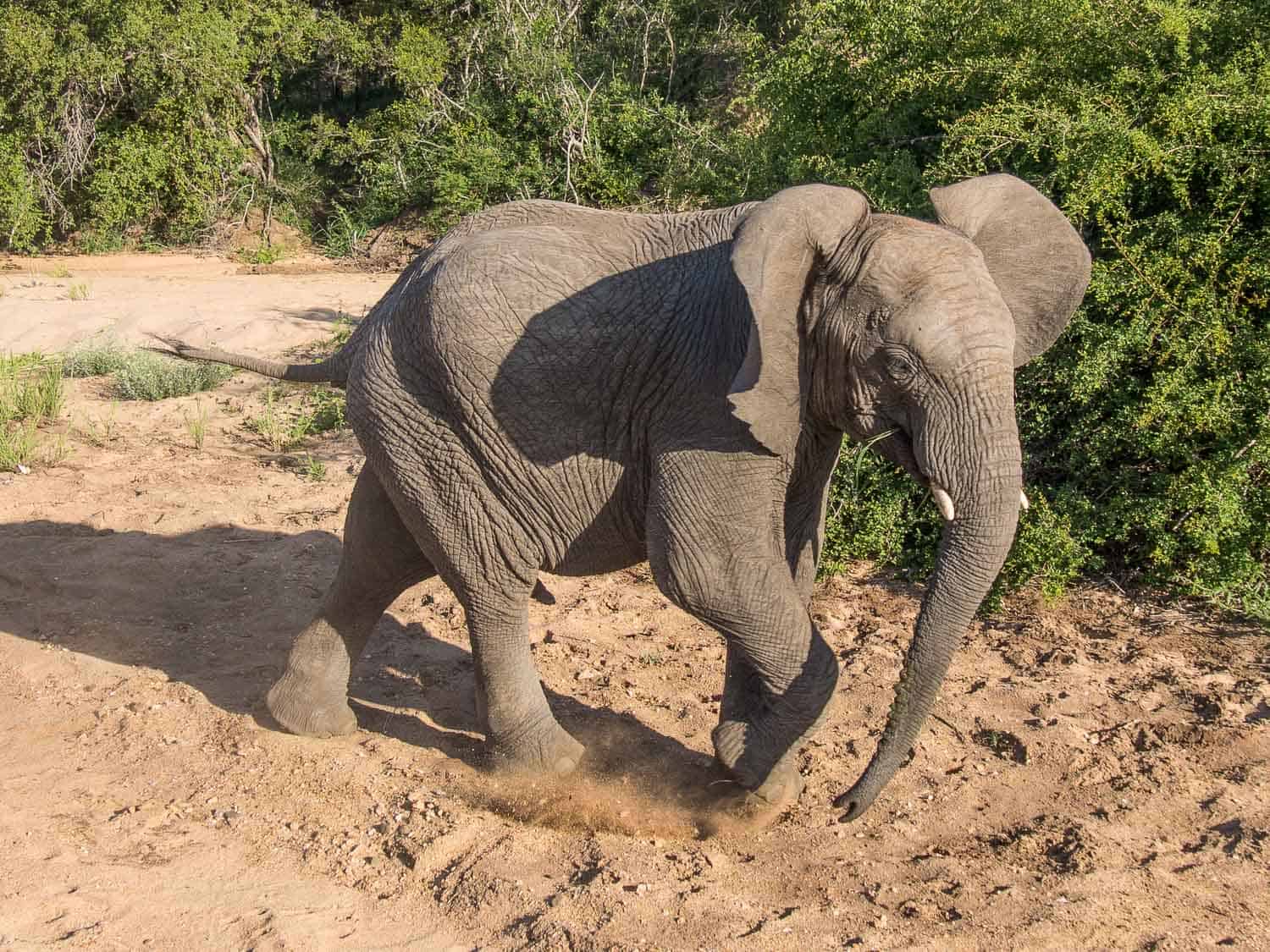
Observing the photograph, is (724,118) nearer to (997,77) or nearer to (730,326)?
(997,77)

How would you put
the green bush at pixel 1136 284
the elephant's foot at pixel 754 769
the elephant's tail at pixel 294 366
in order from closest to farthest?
1. the elephant's foot at pixel 754 769
2. the elephant's tail at pixel 294 366
3. the green bush at pixel 1136 284

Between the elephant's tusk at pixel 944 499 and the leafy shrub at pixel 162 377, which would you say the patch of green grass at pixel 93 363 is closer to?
the leafy shrub at pixel 162 377

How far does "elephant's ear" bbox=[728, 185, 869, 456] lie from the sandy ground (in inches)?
58.1

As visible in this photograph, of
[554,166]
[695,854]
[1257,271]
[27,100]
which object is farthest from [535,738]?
[27,100]

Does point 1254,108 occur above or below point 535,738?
above

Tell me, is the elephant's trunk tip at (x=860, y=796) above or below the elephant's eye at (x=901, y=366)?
below

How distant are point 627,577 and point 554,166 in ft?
31.4

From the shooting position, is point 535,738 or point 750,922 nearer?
point 750,922

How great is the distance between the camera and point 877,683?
5.32 meters

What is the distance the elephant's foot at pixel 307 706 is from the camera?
197 inches

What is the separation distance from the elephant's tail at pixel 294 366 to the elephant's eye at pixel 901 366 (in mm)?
2098

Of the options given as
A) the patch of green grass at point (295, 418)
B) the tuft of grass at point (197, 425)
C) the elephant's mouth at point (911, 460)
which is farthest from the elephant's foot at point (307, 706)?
the tuft of grass at point (197, 425)

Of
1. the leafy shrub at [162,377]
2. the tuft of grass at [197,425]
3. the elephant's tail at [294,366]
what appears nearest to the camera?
the elephant's tail at [294,366]

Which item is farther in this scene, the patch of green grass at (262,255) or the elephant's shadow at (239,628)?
the patch of green grass at (262,255)
